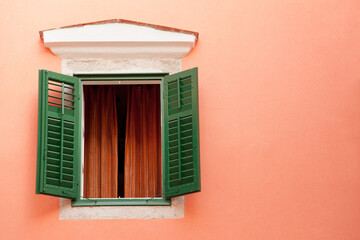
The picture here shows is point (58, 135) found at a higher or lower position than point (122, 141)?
lower

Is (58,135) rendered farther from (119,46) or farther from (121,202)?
(119,46)

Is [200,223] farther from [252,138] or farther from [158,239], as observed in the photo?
[252,138]

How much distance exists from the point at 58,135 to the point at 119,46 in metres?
1.14

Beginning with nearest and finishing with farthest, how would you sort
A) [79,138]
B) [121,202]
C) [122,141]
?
1. [121,202]
2. [79,138]
3. [122,141]

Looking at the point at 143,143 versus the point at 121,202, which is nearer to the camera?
the point at 121,202

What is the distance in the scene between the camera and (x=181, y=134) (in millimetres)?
8742

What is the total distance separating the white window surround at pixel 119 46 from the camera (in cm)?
903

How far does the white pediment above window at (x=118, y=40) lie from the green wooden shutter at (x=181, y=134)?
0.36 m

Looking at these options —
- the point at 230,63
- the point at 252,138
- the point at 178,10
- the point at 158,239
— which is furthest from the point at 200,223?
the point at 178,10

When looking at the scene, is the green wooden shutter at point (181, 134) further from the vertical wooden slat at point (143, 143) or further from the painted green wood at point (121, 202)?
the vertical wooden slat at point (143, 143)

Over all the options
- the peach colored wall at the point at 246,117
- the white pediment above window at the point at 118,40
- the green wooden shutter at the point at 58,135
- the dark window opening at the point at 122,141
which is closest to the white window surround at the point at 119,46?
the white pediment above window at the point at 118,40

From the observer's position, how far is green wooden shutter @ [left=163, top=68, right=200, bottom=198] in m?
8.57

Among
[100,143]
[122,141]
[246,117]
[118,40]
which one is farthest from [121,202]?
[118,40]

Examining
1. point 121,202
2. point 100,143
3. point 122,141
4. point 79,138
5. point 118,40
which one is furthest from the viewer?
point 122,141
